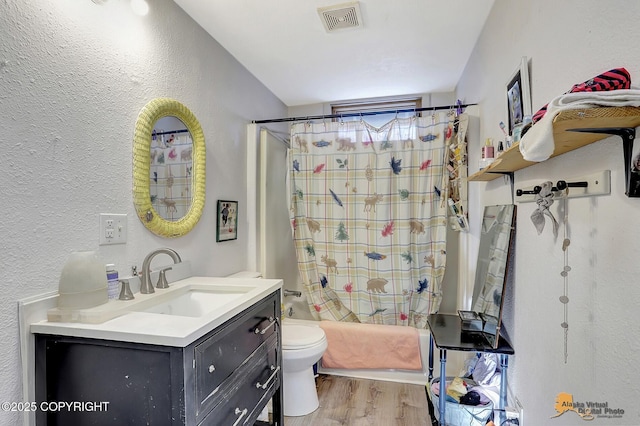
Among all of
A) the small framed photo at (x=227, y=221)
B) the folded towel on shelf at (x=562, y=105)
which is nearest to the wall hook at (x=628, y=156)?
the folded towel on shelf at (x=562, y=105)

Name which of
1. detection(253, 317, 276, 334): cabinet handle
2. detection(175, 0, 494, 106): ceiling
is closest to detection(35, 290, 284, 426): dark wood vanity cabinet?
detection(253, 317, 276, 334): cabinet handle

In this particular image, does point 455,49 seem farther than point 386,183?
No

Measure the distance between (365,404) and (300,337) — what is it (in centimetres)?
65

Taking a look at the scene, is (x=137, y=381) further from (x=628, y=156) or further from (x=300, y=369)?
(x=628, y=156)

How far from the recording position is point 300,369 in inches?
77.0

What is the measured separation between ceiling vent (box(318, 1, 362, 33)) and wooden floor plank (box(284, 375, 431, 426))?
244 centimetres

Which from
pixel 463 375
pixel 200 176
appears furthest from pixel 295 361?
pixel 200 176

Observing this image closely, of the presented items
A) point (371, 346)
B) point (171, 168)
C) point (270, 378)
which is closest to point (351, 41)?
point (171, 168)

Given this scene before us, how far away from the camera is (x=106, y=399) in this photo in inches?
38.5

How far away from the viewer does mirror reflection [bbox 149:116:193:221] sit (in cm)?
155

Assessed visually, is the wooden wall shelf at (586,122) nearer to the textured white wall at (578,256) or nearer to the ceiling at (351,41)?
the textured white wall at (578,256)

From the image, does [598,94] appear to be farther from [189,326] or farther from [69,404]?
[69,404]

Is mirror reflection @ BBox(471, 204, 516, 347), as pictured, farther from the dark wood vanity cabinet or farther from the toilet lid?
the dark wood vanity cabinet

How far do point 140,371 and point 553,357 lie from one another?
1.36 m
